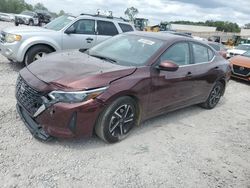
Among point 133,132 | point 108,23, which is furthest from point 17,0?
point 133,132

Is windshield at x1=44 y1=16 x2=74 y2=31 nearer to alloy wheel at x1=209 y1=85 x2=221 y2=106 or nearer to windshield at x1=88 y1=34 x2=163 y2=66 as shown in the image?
windshield at x1=88 y1=34 x2=163 y2=66

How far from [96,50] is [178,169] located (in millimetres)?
2550

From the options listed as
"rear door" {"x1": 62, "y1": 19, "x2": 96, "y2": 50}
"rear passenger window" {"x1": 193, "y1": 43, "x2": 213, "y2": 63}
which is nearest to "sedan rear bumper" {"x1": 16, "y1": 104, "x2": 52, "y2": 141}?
"rear passenger window" {"x1": 193, "y1": 43, "x2": 213, "y2": 63}

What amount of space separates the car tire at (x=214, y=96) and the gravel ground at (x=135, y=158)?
0.96m

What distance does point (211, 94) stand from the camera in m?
5.91

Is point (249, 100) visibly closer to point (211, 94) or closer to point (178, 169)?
point (211, 94)

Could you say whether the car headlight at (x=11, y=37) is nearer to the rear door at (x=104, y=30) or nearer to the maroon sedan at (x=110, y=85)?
the rear door at (x=104, y=30)

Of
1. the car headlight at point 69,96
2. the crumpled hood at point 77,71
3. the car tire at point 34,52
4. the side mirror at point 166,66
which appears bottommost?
the car tire at point 34,52

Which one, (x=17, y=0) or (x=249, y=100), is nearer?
(x=249, y=100)

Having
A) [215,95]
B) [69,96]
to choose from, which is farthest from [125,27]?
[69,96]

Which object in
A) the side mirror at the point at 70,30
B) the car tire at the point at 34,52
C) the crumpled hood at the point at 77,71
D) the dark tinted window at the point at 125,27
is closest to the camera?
the crumpled hood at the point at 77,71

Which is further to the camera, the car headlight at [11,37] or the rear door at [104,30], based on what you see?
the rear door at [104,30]

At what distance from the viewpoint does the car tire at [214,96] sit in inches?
233

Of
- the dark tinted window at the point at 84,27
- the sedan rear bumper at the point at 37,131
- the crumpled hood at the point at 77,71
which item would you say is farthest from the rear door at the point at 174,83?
the dark tinted window at the point at 84,27
